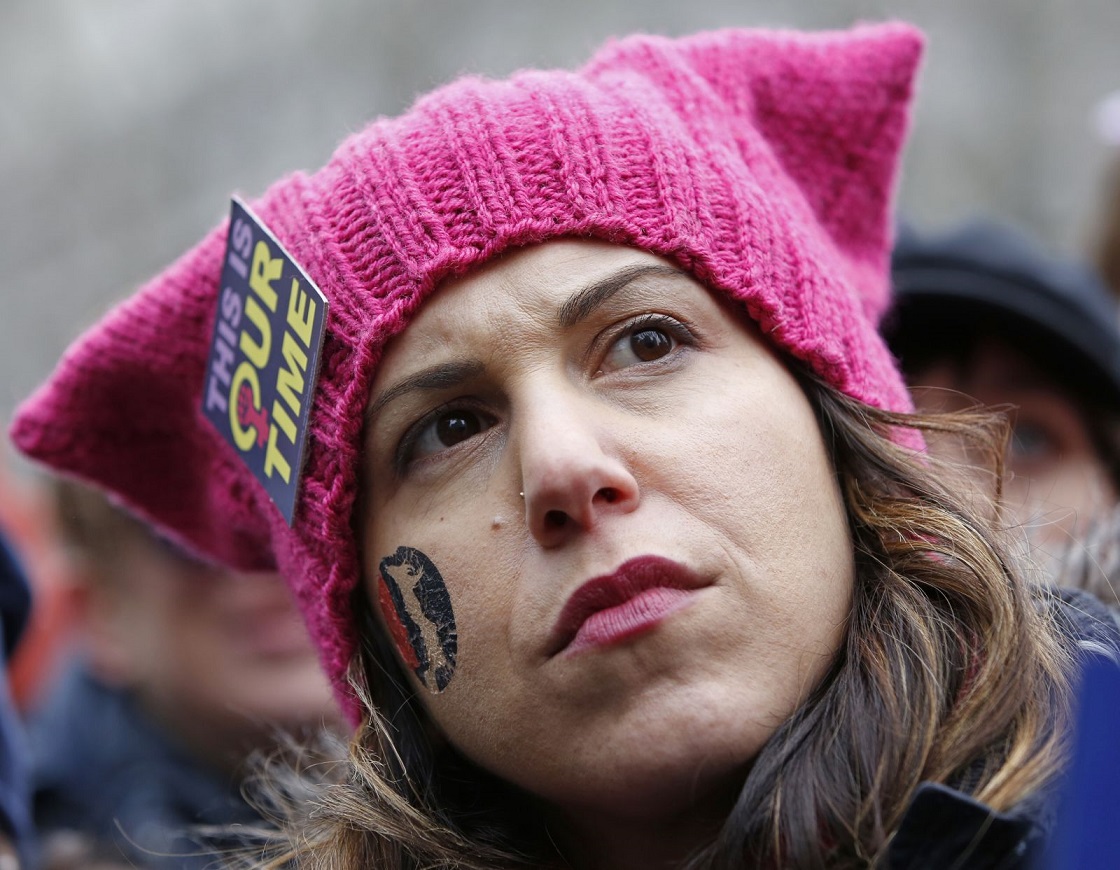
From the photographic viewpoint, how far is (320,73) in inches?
354

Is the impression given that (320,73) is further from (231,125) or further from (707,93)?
(707,93)

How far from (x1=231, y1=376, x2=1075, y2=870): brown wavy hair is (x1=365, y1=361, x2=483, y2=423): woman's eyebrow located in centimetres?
39

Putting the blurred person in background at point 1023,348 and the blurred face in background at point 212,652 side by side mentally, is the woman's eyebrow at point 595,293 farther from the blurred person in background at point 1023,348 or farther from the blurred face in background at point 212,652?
the blurred face in background at point 212,652

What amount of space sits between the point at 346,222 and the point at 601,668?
2.94ft

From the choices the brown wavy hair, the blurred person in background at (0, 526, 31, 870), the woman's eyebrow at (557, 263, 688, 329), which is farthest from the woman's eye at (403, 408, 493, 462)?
the blurred person in background at (0, 526, 31, 870)

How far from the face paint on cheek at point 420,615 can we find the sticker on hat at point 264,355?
245mm

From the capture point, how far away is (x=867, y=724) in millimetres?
1829

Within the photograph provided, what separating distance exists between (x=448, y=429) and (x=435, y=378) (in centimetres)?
9

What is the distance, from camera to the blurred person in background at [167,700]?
349 centimetres

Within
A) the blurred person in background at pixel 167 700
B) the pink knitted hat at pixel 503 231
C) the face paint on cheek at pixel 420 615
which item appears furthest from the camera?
the blurred person in background at pixel 167 700

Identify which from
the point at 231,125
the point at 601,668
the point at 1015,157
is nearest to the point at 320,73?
the point at 231,125

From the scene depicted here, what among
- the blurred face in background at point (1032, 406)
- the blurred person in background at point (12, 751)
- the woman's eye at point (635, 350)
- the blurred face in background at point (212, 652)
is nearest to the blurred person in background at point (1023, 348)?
the blurred face in background at point (1032, 406)

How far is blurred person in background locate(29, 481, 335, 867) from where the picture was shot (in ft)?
11.4

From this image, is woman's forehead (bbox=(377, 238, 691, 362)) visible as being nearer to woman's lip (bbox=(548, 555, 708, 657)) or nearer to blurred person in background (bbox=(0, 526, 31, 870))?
woman's lip (bbox=(548, 555, 708, 657))
